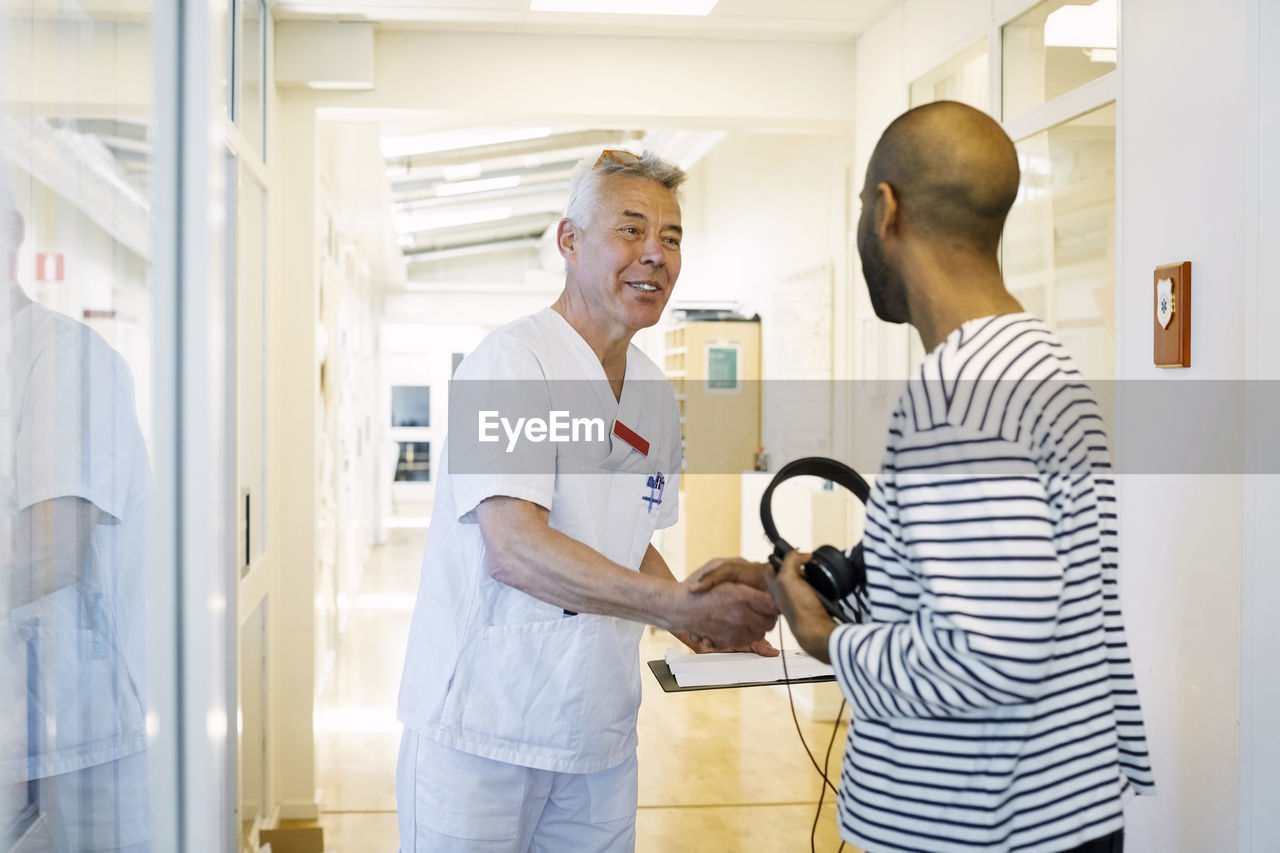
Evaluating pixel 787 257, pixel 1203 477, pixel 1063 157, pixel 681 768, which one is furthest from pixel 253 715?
pixel 787 257

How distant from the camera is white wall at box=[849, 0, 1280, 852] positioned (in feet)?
6.68

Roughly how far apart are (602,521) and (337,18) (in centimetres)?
270

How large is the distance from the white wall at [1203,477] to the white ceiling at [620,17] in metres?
1.53

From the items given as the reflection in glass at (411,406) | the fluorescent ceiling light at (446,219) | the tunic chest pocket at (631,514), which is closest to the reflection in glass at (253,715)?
the tunic chest pocket at (631,514)

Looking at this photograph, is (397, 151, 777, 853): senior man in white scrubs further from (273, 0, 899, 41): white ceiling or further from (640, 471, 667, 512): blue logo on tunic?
(273, 0, 899, 41): white ceiling

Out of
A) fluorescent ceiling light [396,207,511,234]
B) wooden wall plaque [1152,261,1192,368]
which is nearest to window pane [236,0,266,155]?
wooden wall plaque [1152,261,1192,368]

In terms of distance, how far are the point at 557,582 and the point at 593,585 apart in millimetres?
58

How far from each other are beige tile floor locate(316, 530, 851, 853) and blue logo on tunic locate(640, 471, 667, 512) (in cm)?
201

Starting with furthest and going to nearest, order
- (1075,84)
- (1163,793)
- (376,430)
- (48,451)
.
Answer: (376,430), (1075,84), (1163,793), (48,451)

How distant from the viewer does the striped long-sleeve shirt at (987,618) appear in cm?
101

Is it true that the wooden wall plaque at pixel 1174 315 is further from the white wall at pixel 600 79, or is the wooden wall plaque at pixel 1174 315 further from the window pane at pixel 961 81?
the white wall at pixel 600 79

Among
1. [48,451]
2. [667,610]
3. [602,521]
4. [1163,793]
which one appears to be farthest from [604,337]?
[1163,793]

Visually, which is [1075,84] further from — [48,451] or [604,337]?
[48,451]

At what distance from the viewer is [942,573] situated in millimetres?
1021
